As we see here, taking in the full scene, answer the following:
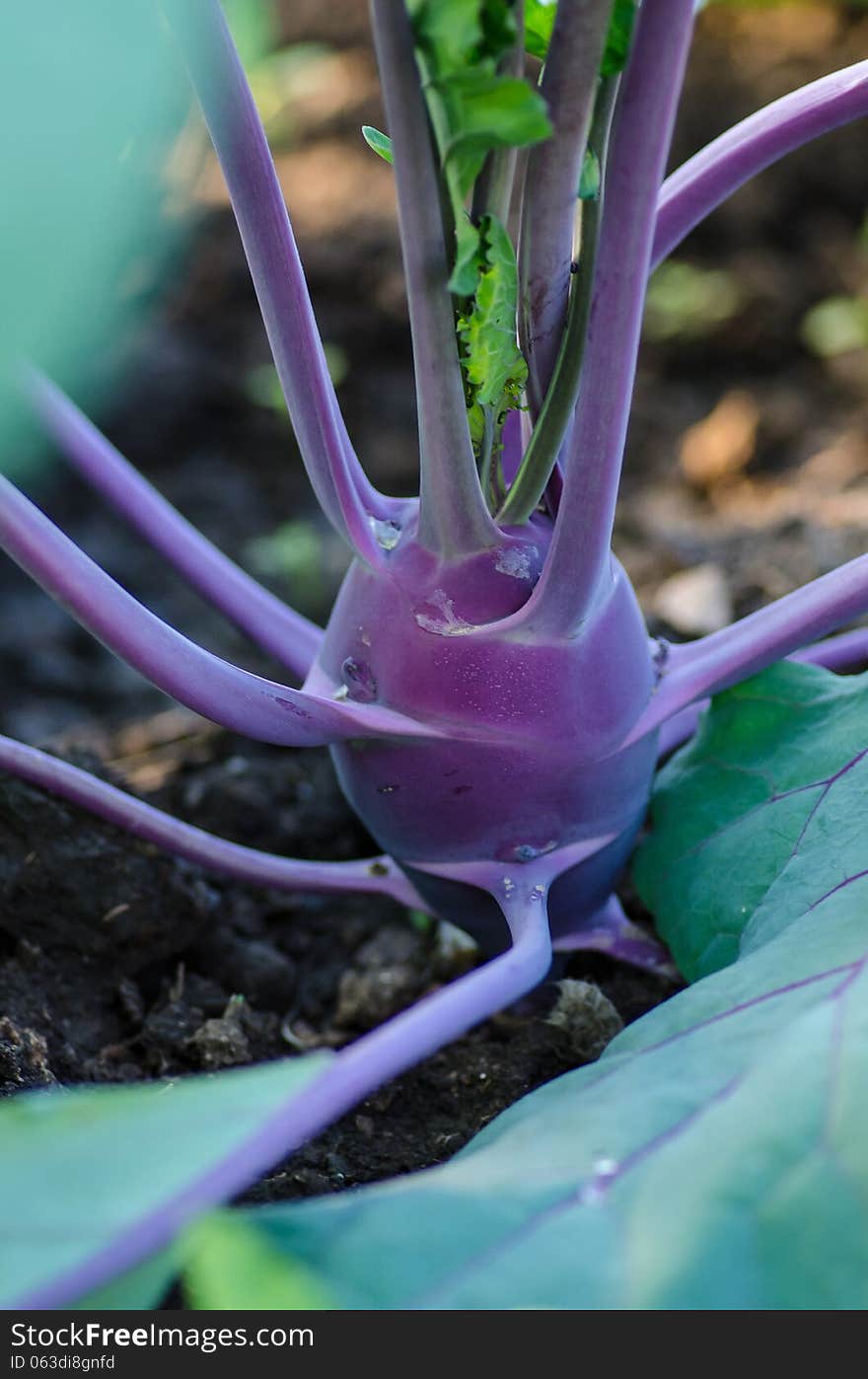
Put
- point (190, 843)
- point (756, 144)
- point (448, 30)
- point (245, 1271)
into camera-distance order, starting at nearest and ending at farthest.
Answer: point (245, 1271) < point (448, 30) < point (756, 144) < point (190, 843)

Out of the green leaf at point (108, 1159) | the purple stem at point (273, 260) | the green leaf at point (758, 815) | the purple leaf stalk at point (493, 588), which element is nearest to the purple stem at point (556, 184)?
the purple leaf stalk at point (493, 588)

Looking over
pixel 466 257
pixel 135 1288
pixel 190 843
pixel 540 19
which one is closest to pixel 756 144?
pixel 540 19

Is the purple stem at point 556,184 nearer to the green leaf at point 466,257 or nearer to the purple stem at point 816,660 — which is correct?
the green leaf at point 466,257

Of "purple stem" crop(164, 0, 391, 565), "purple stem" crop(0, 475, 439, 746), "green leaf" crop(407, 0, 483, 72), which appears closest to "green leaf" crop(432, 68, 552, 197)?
"green leaf" crop(407, 0, 483, 72)

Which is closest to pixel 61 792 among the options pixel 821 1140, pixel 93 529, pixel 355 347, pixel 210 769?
pixel 210 769

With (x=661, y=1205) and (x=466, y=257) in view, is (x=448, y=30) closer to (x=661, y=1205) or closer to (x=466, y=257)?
(x=466, y=257)

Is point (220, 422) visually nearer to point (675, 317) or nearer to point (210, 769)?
point (675, 317)
